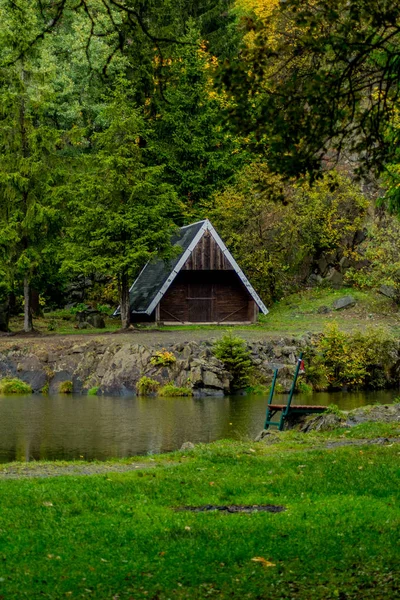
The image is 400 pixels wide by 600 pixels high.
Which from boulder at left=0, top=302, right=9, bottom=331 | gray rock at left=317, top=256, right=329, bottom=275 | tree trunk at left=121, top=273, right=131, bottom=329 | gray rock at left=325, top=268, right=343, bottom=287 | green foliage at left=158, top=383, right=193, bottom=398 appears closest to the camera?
green foliage at left=158, top=383, right=193, bottom=398

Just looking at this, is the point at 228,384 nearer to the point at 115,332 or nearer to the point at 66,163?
the point at 115,332

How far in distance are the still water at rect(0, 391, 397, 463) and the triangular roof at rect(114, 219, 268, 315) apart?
35.2ft

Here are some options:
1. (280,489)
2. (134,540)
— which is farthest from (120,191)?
(134,540)

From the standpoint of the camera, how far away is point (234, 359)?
34.2 metres

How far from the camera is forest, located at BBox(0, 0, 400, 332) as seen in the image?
9.05 meters

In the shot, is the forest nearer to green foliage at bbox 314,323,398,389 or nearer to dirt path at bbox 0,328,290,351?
dirt path at bbox 0,328,290,351

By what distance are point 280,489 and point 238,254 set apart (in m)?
37.2

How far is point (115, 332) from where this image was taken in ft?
130

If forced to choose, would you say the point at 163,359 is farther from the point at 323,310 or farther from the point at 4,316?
the point at 323,310

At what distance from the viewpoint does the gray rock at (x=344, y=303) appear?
46.6m

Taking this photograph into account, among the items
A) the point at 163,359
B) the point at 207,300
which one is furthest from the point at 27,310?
the point at 163,359

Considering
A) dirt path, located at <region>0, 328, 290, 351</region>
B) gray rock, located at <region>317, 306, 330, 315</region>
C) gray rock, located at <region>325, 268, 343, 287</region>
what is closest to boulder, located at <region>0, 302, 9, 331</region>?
dirt path, located at <region>0, 328, 290, 351</region>

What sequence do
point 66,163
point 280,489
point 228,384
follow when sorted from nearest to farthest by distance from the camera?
1. point 280,489
2. point 228,384
3. point 66,163

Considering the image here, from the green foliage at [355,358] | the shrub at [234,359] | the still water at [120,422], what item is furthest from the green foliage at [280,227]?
the still water at [120,422]
